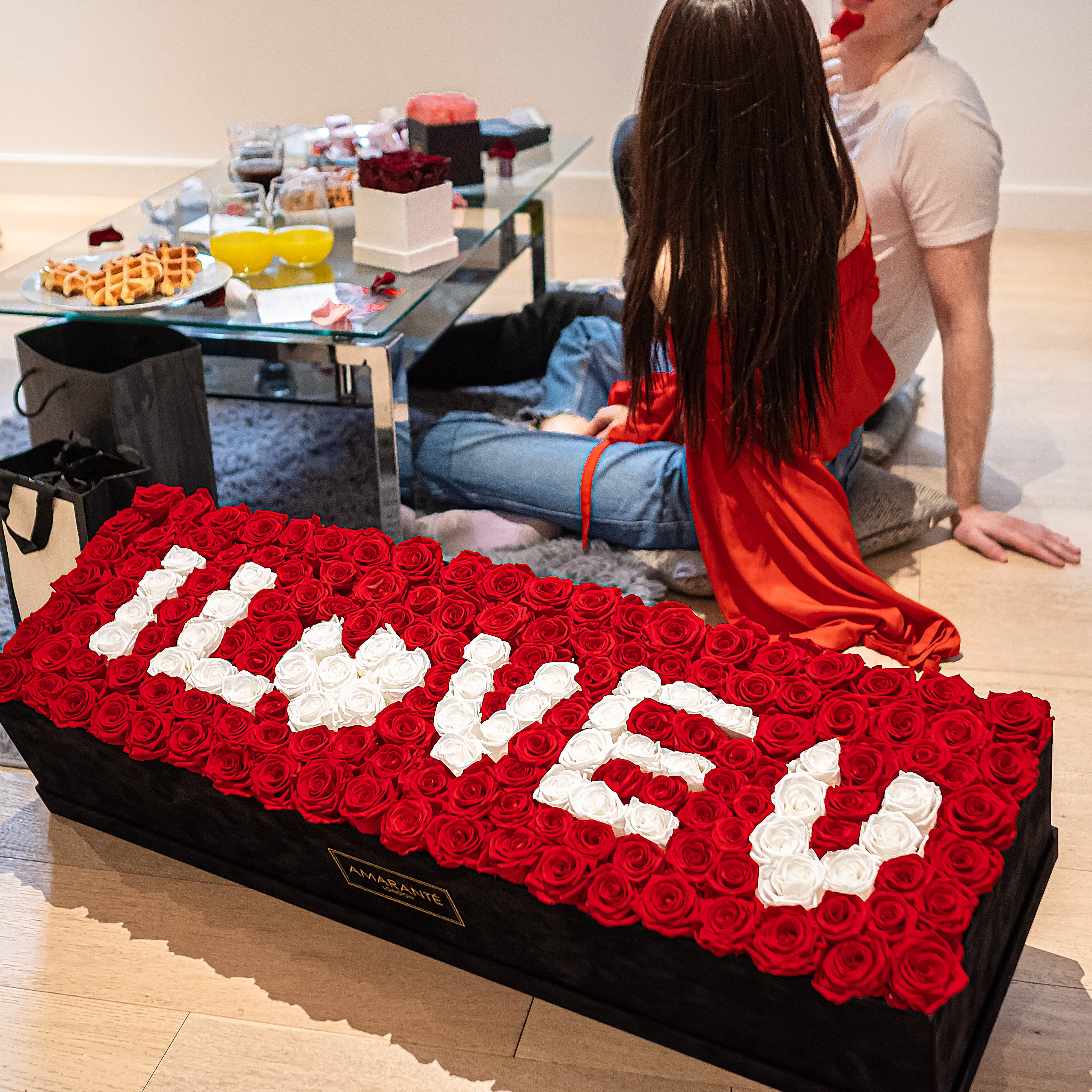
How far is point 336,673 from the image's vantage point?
1.29 metres

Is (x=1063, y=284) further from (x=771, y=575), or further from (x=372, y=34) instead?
(x=372, y=34)

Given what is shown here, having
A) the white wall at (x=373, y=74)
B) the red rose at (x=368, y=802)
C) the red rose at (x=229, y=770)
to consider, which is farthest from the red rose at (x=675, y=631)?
the white wall at (x=373, y=74)

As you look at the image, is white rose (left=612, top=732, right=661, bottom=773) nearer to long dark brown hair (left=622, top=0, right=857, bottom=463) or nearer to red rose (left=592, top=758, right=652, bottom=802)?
red rose (left=592, top=758, right=652, bottom=802)

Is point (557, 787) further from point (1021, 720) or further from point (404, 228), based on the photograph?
point (404, 228)

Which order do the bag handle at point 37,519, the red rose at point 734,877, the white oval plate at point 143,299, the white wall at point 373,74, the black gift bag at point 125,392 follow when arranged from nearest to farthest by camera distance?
the red rose at point 734,877, the bag handle at point 37,519, the black gift bag at point 125,392, the white oval plate at point 143,299, the white wall at point 373,74

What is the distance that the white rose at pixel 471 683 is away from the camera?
1244 millimetres

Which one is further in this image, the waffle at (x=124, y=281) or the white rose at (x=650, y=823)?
the waffle at (x=124, y=281)

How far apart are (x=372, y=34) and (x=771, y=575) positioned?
9.45 feet

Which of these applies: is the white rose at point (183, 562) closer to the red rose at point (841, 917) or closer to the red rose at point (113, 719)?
the red rose at point (113, 719)

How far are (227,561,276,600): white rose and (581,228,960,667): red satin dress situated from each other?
0.68 metres

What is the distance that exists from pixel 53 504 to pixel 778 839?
1061mm

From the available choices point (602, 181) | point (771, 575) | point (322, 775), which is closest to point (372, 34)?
point (602, 181)

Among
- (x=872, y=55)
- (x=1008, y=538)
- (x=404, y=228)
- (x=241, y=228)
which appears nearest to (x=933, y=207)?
(x=872, y=55)

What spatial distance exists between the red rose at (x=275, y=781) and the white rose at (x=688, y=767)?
1.24ft
